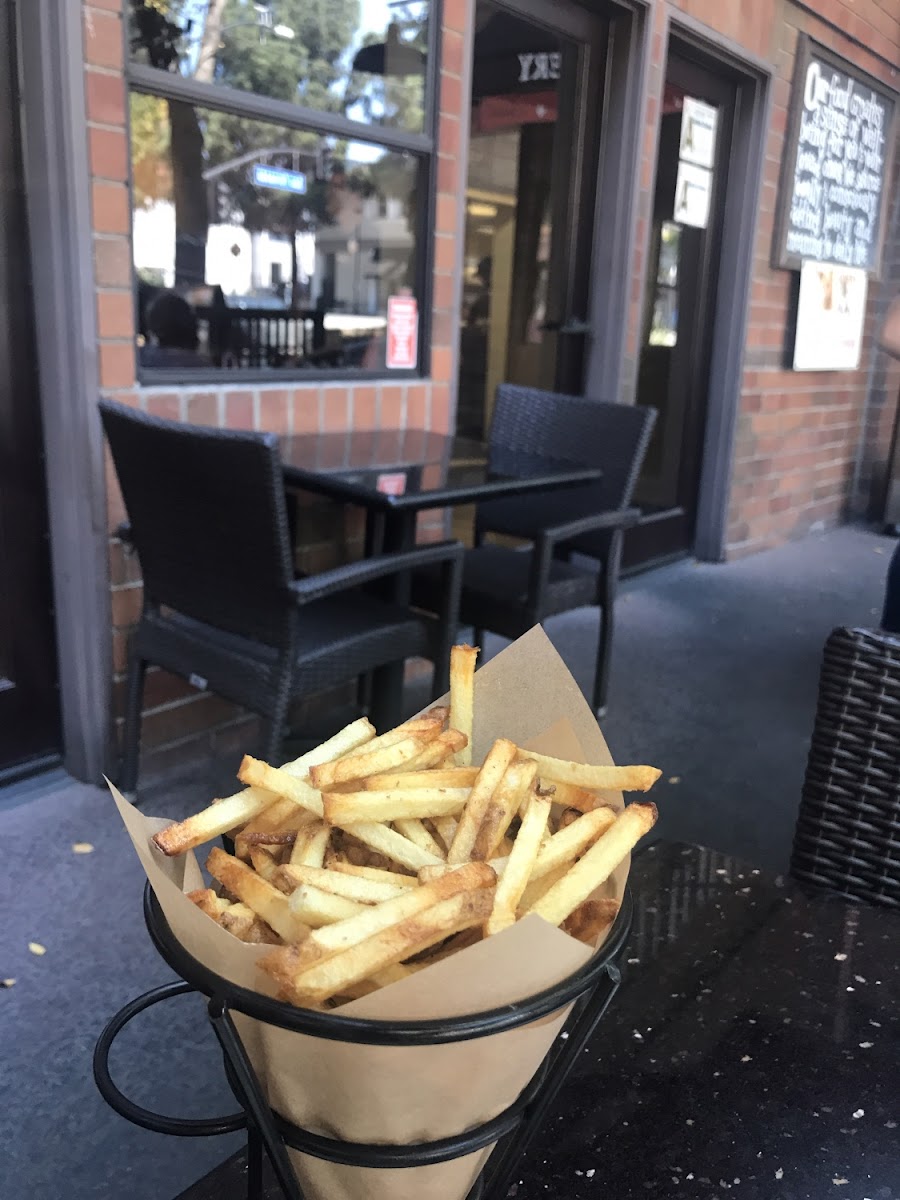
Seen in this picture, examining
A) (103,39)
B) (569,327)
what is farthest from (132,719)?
(569,327)

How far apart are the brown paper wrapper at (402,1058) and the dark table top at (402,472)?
5.12 ft

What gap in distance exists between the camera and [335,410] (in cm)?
286

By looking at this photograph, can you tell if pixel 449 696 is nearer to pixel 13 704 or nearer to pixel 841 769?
pixel 841 769

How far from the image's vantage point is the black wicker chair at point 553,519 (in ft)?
9.09

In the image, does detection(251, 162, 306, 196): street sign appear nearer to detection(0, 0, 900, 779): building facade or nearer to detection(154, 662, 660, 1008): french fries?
detection(0, 0, 900, 779): building facade

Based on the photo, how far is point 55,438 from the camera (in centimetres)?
229

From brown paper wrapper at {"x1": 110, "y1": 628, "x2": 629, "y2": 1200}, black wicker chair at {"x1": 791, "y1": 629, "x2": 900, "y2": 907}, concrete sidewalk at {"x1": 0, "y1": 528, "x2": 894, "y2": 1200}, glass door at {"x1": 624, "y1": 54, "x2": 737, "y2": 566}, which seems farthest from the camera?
glass door at {"x1": 624, "y1": 54, "x2": 737, "y2": 566}

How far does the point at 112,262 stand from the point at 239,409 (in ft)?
1.62

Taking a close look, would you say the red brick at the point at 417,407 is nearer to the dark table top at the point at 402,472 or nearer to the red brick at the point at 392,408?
the red brick at the point at 392,408

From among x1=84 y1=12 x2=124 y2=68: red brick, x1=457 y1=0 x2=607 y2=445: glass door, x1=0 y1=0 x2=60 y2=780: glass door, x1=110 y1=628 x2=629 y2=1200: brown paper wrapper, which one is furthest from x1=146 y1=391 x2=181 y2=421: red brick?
x1=110 y1=628 x2=629 y2=1200: brown paper wrapper

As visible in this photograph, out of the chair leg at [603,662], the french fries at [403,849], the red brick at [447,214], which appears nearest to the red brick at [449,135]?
the red brick at [447,214]

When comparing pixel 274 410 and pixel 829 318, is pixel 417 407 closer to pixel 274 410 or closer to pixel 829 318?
pixel 274 410

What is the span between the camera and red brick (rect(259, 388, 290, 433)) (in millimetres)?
2656

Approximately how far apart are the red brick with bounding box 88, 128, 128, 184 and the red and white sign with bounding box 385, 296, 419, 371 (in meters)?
1.00
